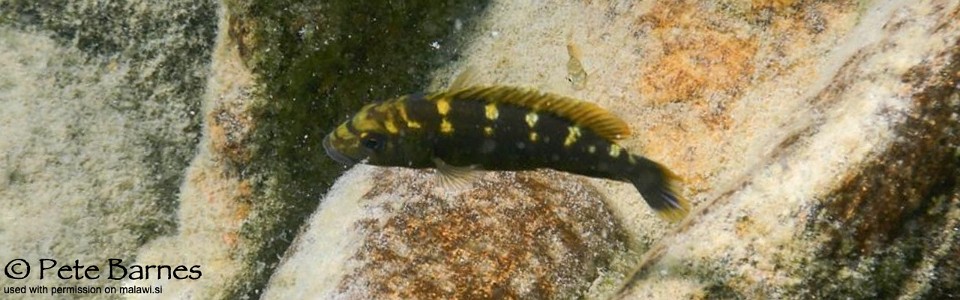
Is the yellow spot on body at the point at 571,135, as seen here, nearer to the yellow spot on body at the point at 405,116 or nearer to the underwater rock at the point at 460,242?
the yellow spot on body at the point at 405,116

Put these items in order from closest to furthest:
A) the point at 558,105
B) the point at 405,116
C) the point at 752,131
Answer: the point at 558,105 → the point at 405,116 → the point at 752,131

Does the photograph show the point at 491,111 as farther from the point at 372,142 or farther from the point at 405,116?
the point at 372,142

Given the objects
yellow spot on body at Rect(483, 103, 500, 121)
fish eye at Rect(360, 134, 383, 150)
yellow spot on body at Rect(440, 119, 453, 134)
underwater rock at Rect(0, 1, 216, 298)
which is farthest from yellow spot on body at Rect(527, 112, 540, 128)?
underwater rock at Rect(0, 1, 216, 298)

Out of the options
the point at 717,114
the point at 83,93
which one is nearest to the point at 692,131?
the point at 717,114

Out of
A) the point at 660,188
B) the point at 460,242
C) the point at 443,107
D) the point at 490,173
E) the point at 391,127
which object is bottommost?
the point at 460,242

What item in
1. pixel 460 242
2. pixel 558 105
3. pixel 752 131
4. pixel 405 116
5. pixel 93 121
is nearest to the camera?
pixel 558 105

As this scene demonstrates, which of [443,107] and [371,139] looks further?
[371,139]

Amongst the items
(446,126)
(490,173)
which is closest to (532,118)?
(446,126)

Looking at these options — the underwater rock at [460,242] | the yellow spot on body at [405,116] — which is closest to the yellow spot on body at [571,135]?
the yellow spot on body at [405,116]
